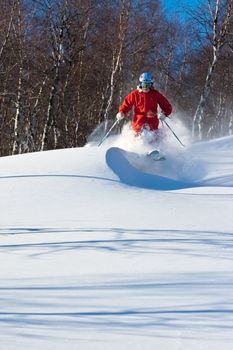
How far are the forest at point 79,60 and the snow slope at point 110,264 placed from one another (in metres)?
8.95

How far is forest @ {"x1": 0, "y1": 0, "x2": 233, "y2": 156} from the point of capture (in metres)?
15.6

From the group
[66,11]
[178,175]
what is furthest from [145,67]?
[178,175]

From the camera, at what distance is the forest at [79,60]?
15641 millimetres

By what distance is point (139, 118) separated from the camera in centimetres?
895

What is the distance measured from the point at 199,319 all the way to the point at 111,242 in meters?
1.42

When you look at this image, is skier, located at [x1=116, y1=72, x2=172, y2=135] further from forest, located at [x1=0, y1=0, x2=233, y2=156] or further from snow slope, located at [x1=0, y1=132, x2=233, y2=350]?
forest, located at [x1=0, y1=0, x2=233, y2=156]

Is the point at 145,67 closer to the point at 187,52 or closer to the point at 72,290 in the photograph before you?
the point at 187,52

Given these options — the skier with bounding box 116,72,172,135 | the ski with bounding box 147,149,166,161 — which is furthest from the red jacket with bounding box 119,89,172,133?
the ski with bounding box 147,149,166,161

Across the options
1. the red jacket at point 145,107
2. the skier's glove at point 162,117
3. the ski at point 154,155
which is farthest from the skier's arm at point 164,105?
the ski at point 154,155

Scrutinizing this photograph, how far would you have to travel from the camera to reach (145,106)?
8.94 meters

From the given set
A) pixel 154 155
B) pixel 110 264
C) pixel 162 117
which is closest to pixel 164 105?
pixel 162 117

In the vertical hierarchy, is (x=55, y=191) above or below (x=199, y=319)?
above

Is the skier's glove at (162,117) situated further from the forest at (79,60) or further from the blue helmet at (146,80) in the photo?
the forest at (79,60)

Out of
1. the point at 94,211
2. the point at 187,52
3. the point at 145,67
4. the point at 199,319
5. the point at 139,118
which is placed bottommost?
the point at 199,319
